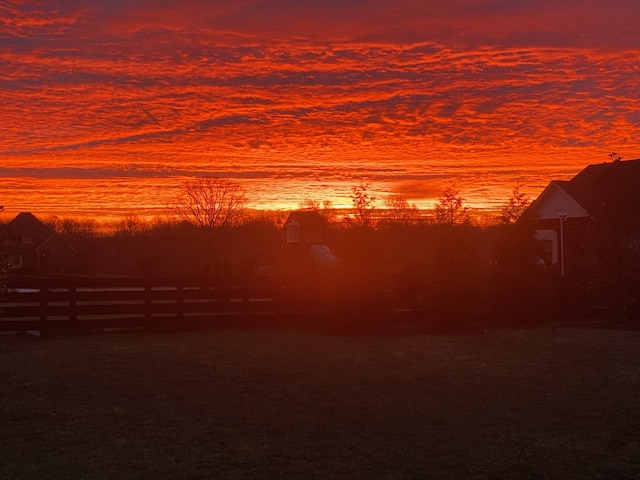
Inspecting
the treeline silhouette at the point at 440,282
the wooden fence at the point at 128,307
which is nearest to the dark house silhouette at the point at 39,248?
the wooden fence at the point at 128,307

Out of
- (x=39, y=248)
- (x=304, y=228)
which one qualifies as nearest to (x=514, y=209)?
(x=304, y=228)

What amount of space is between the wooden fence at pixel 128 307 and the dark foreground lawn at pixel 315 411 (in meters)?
1.48

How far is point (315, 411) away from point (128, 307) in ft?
30.5

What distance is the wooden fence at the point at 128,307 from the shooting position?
53.1ft

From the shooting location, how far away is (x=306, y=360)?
12805 mm

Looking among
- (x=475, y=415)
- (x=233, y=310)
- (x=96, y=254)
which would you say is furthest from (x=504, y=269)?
(x=96, y=254)

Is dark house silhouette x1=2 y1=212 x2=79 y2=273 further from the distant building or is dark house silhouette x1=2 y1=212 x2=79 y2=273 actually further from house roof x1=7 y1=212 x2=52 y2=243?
the distant building

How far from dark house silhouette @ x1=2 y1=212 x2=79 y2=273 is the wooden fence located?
46.1 meters

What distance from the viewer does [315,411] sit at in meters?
8.88

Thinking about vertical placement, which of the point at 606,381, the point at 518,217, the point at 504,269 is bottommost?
the point at 606,381

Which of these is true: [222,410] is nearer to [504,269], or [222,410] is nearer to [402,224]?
[504,269]

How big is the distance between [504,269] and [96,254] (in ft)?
160

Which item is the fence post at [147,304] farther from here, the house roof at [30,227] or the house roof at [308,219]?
the house roof at [30,227]

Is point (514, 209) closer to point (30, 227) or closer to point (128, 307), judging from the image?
point (128, 307)
